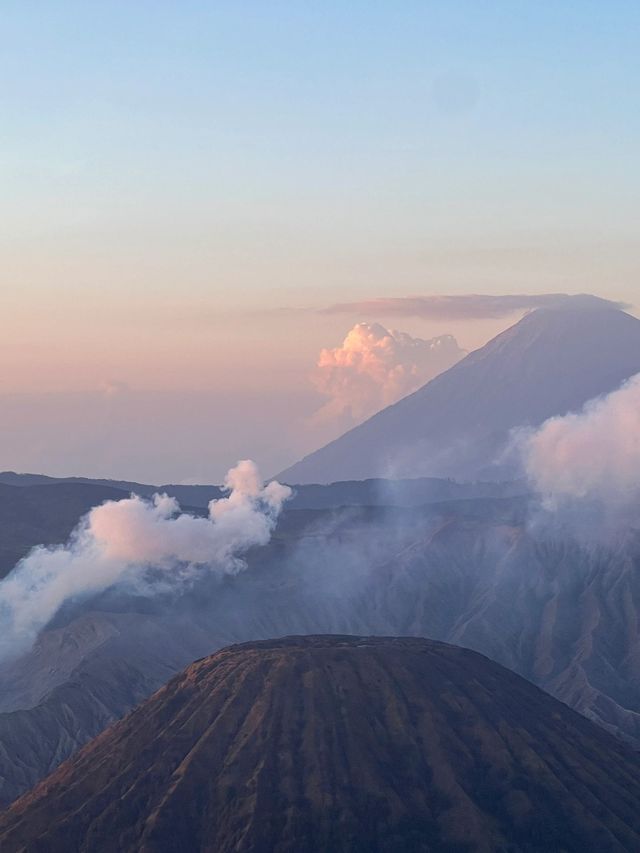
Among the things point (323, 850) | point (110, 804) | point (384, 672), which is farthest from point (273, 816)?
point (384, 672)

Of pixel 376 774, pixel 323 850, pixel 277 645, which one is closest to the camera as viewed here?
pixel 323 850

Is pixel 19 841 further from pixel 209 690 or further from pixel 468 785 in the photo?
pixel 468 785

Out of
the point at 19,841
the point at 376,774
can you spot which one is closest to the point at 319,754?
the point at 376,774

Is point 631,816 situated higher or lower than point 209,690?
lower

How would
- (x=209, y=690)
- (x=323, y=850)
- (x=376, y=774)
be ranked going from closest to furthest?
1. (x=323, y=850)
2. (x=376, y=774)
3. (x=209, y=690)

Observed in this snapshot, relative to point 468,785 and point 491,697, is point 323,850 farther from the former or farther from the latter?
point 491,697

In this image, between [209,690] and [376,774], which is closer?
[376,774]
